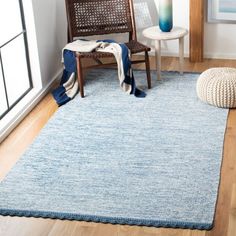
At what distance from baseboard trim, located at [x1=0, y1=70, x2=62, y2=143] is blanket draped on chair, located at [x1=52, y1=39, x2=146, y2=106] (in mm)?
106

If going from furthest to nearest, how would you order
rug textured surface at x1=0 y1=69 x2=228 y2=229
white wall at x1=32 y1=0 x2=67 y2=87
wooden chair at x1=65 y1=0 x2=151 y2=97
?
wooden chair at x1=65 y1=0 x2=151 y2=97, white wall at x1=32 y1=0 x2=67 y2=87, rug textured surface at x1=0 y1=69 x2=228 y2=229

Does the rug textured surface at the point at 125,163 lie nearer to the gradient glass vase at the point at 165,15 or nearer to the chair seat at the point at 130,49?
the chair seat at the point at 130,49

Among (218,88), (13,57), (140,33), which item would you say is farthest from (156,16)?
(13,57)

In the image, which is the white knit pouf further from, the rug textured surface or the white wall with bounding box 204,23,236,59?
the white wall with bounding box 204,23,236,59

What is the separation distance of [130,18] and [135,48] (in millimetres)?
460

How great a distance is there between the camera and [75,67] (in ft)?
14.6

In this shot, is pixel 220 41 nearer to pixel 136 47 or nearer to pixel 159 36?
pixel 159 36

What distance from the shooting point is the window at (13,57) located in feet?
13.4

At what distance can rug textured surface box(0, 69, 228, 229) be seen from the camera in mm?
2988

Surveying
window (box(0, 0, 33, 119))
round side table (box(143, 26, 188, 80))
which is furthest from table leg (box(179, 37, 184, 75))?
window (box(0, 0, 33, 119))

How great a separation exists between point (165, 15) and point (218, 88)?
0.89 metres


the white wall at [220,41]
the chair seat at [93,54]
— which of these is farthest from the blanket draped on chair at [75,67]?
the white wall at [220,41]

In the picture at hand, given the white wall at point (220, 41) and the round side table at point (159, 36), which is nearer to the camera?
the round side table at point (159, 36)

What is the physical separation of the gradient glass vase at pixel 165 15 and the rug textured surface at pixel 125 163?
50 cm
